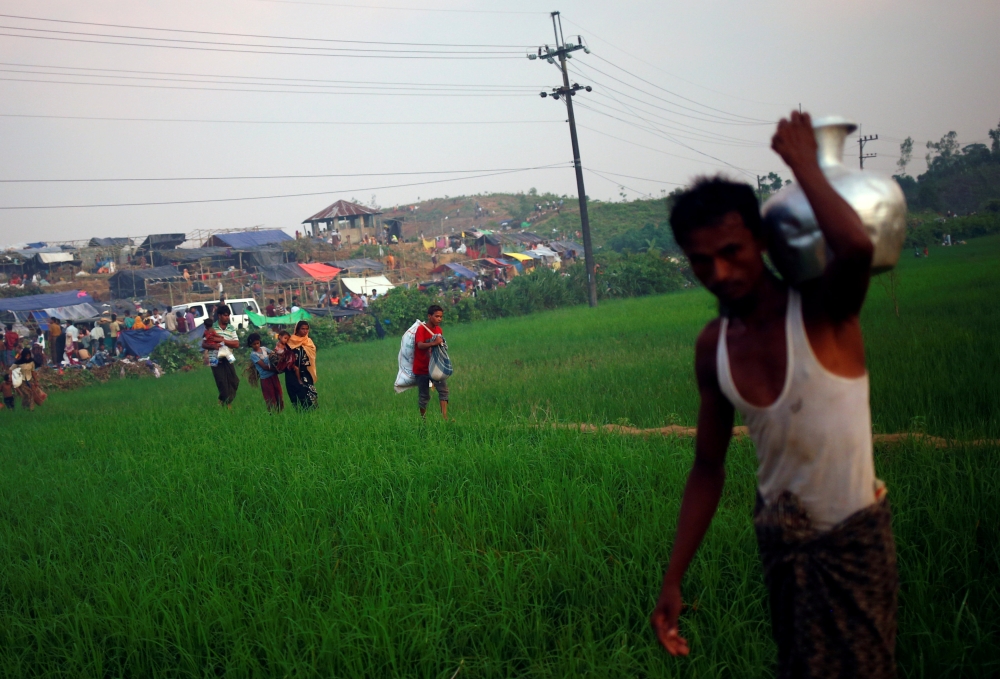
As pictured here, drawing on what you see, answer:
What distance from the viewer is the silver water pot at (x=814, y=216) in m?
1.66

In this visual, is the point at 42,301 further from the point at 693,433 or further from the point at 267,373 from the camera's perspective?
the point at 693,433

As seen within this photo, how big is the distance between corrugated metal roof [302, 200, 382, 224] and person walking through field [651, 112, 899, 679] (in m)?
59.4

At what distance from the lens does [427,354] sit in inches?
347

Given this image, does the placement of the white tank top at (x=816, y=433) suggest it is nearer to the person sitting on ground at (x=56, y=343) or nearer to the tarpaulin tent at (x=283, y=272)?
the person sitting on ground at (x=56, y=343)

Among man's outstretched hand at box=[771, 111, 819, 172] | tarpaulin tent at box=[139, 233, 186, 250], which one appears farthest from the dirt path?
tarpaulin tent at box=[139, 233, 186, 250]

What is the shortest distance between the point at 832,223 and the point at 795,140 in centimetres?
21

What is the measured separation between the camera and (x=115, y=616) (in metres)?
3.81

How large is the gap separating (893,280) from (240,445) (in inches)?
443

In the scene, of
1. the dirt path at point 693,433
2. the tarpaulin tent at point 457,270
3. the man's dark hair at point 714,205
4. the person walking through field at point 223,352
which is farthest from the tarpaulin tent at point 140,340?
the man's dark hair at point 714,205

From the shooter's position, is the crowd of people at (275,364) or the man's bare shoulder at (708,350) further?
the crowd of people at (275,364)

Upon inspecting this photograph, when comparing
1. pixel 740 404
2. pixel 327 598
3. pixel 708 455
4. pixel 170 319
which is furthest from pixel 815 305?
pixel 170 319

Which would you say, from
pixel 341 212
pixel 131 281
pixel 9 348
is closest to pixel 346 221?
pixel 341 212

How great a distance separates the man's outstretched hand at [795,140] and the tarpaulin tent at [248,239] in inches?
1682

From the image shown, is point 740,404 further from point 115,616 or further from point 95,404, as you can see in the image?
point 95,404
